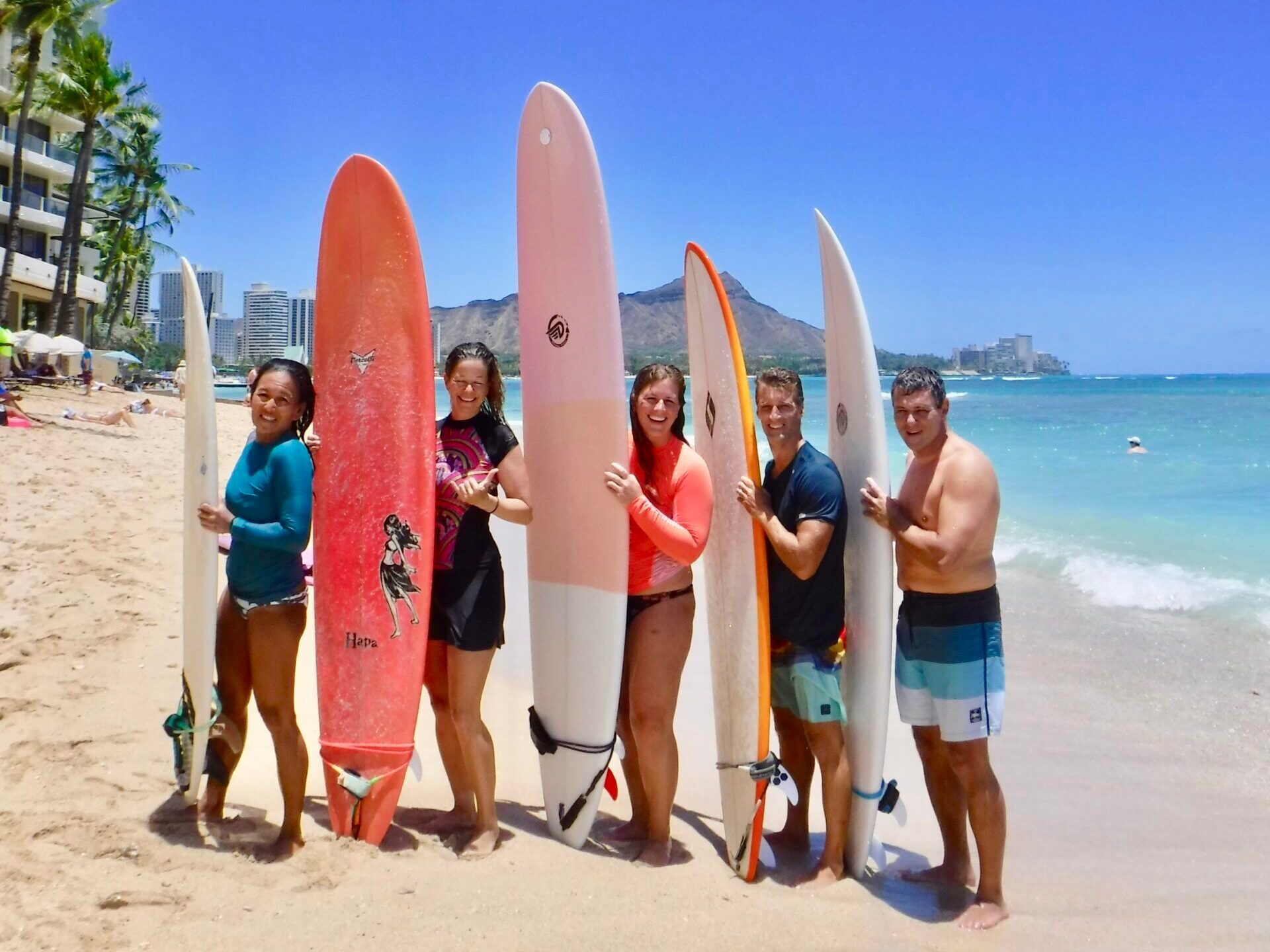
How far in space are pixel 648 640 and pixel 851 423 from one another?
96 centimetres

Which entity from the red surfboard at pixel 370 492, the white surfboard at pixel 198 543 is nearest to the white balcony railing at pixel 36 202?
the red surfboard at pixel 370 492

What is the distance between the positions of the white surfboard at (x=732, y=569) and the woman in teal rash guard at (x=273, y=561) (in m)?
1.27

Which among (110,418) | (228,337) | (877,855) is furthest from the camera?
(228,337)

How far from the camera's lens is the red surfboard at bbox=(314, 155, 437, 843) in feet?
9.32

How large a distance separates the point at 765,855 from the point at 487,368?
1711mm

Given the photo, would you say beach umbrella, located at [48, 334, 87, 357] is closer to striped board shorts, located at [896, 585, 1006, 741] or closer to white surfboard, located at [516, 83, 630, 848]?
white surfboard, located at [516, 83, 630, 848]

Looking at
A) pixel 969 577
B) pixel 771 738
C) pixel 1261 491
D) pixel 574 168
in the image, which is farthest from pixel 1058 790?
pixel 1261 491

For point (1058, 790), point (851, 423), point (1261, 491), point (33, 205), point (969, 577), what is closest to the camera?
point (969, 577)

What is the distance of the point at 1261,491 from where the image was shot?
1332 centimetres

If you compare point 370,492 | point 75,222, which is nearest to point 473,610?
point 370,492

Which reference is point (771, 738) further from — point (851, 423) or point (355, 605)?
point (355, 605)

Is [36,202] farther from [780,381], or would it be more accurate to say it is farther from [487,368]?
[780,381]

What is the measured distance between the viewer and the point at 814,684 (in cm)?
275

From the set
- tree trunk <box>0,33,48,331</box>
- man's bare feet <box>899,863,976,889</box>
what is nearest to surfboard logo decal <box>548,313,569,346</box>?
man's bare feet <box>899,863,976,889</box>
